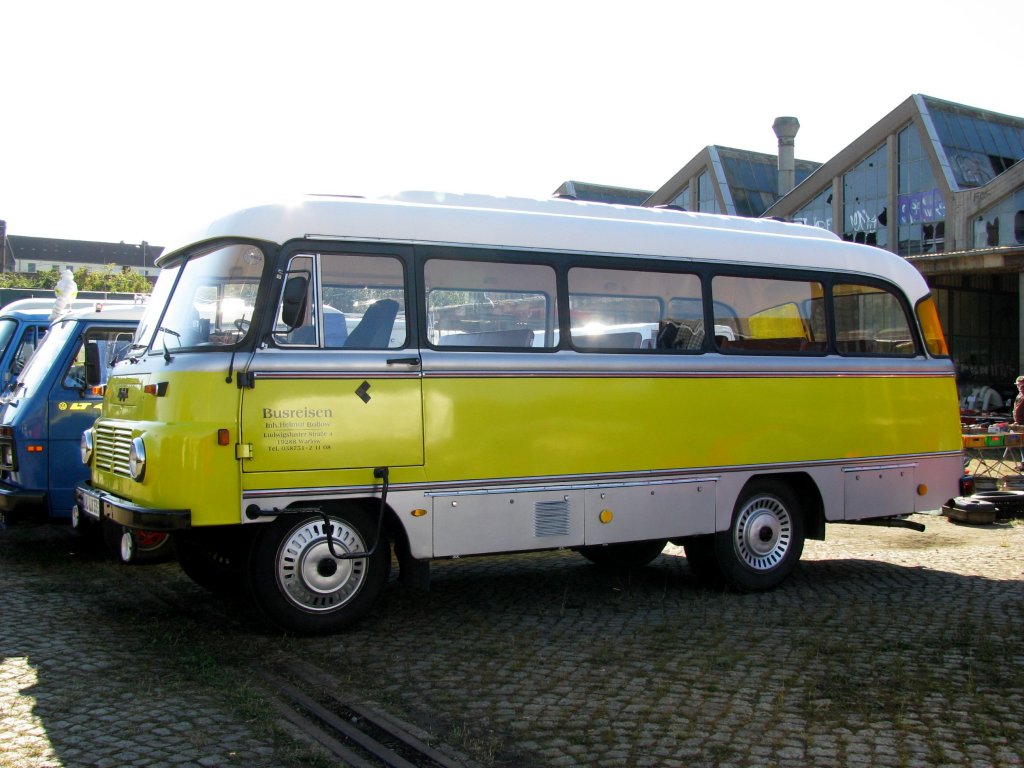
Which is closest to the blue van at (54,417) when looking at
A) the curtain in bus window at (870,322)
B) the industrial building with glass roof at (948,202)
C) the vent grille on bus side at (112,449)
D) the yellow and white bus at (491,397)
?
the vent grille on bus side at (112,449)

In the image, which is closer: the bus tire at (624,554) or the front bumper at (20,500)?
the bus tire at (624,554)

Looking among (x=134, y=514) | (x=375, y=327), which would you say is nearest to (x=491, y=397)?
(x=375, y=327)

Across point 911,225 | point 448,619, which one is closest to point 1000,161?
point 911,225

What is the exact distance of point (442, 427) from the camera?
7.94 meters

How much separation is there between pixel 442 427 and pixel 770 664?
2749mm

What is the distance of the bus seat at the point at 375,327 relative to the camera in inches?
303

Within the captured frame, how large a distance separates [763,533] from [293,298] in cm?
473

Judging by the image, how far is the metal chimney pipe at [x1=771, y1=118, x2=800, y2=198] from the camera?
56.8 metres

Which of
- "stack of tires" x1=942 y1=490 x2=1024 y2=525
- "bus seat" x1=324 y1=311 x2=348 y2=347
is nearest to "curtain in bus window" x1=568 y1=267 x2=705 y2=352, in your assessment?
"bus seat" x1=324 y1=311 x2=348 y2=347

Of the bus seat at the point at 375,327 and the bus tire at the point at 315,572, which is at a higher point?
the bus seat at the point at 375,327

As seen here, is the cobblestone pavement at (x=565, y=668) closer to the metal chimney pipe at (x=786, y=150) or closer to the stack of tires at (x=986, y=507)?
the stack of tires at (x=986, y=507)

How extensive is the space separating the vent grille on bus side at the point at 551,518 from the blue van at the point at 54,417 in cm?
471

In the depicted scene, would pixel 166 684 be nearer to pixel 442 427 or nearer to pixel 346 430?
pixel 346 430

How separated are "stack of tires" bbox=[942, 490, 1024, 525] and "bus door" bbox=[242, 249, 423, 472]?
8.72 meters
